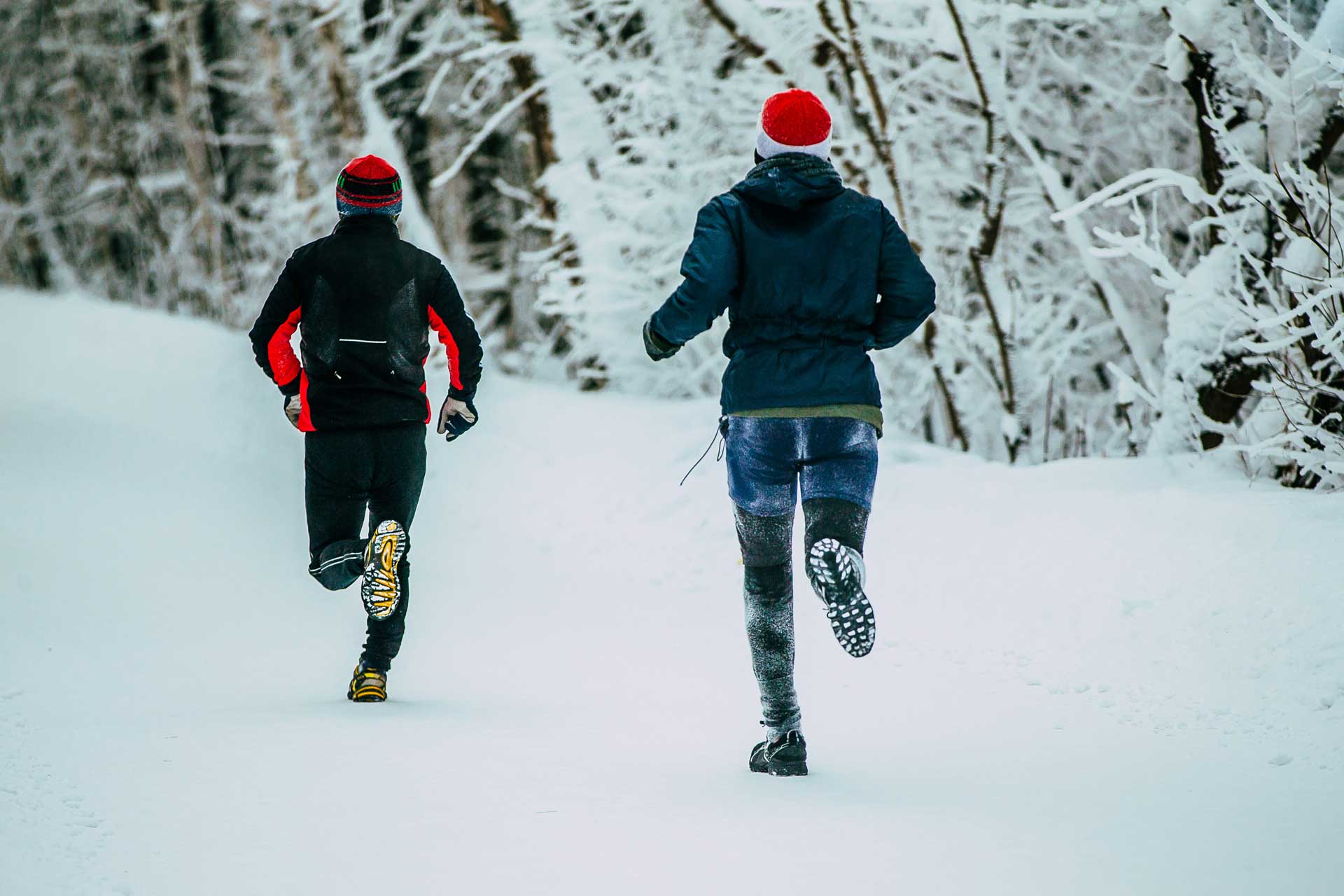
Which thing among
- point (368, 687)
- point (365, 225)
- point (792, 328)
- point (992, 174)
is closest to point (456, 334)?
point (365, 225)

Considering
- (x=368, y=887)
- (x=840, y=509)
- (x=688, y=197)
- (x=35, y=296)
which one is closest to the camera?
(x=368, y=887)

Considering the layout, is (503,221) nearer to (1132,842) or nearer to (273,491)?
(273,491)

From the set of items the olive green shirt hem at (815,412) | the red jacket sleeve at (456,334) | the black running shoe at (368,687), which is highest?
the olive green shirt hem at (815,412)

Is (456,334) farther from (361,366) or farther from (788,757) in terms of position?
(788,757)

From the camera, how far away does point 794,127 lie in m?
3.47

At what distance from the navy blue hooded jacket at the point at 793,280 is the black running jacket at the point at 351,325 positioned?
51.3 inches

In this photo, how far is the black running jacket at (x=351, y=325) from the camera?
14.2ft

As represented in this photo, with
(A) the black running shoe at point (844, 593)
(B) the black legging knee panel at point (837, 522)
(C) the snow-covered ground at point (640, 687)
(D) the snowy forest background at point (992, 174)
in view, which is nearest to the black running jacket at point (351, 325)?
(C) the snow-covered ground at point (640, 687)

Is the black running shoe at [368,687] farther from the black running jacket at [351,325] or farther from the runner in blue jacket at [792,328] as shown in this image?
the runner in blue jacket at [792,328]

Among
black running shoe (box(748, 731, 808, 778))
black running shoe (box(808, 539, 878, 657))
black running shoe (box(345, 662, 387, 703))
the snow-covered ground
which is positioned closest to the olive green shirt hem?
black running shoe (box(808, 539, 878, 657))

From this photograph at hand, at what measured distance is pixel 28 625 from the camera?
18.1ft

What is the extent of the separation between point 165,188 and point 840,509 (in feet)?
74.1

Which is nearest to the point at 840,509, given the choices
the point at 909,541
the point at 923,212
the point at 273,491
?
the point at 909,541

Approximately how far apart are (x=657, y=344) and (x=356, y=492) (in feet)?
5.06
